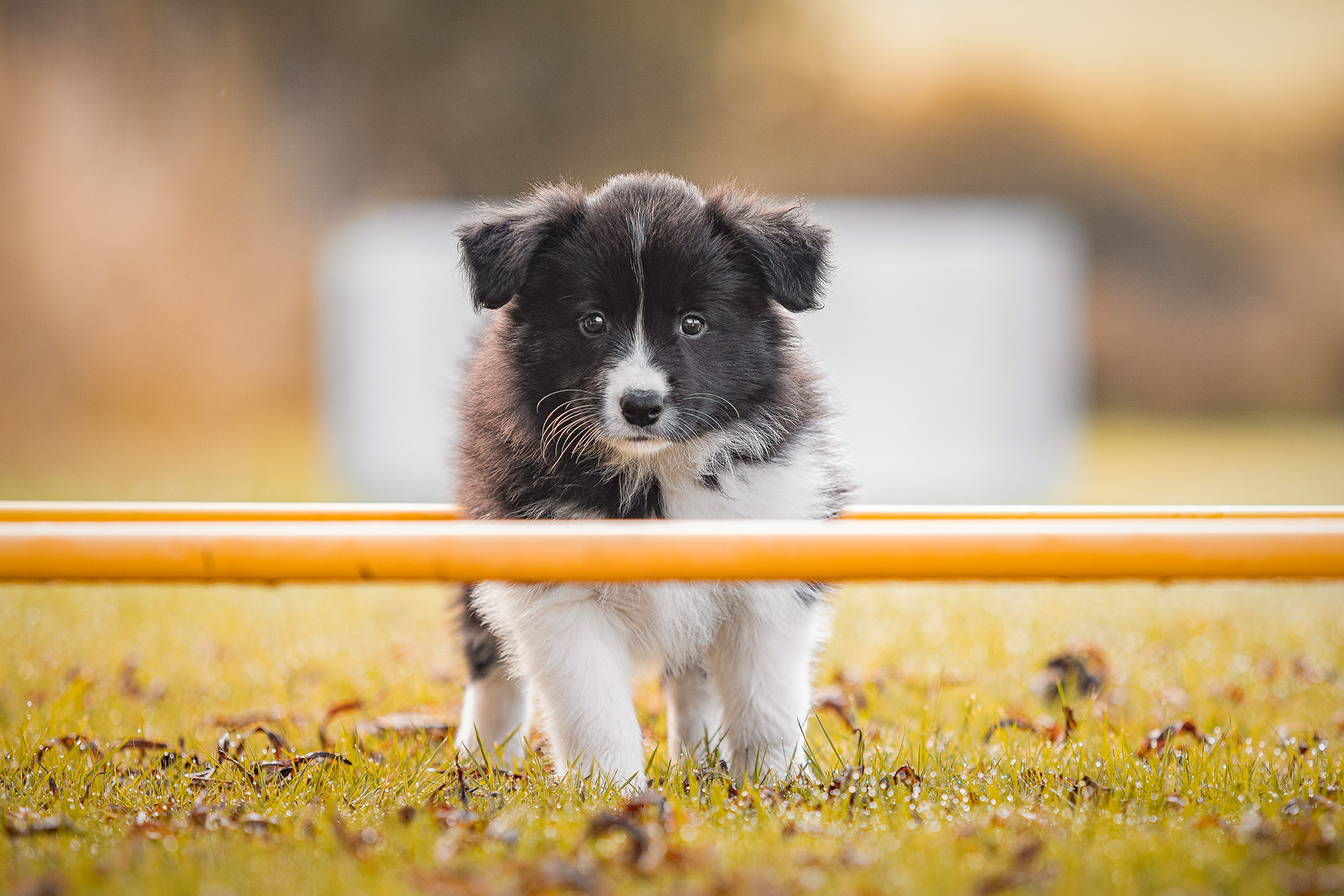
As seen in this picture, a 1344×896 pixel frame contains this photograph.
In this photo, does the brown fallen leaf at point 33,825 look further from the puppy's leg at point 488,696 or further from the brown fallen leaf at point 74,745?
the puppy's leg at point 488,696

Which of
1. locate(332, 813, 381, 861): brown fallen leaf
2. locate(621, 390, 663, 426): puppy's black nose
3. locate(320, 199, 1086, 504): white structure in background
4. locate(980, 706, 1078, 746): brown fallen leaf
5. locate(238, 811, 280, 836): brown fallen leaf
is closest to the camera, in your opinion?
locate(332, 813, 381, 861): brown fallen leaf

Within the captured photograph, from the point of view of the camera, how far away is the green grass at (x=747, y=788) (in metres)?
1.95

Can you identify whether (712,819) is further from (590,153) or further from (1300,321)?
(1300,321)

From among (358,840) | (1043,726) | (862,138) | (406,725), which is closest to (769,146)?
(862,138)

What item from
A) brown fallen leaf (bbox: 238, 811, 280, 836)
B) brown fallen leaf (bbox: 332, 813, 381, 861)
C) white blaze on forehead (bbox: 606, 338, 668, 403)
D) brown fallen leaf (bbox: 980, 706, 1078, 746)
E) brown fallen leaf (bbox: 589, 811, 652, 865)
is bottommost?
brown fallen leaf (bbox: 980, 706, 1078, 746)

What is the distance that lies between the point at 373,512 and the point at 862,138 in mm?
16356

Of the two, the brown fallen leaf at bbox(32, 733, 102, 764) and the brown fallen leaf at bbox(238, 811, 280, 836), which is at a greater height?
the brown fallen leaf at bbox(238, 811, 280, 836)

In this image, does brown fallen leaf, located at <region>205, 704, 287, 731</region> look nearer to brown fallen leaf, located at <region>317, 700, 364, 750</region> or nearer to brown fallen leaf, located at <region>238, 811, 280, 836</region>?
brown fallen leaf, located at <region>317, 700, 364, 750</region>

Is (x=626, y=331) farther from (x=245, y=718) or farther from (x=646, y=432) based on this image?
(x=245, y=718)

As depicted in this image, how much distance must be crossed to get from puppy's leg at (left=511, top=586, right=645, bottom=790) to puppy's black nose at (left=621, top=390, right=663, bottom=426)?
398 millimetres

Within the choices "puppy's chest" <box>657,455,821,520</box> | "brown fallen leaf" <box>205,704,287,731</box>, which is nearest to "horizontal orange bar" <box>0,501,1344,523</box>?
"puppy's chest" <box>657,455,821,520</box>

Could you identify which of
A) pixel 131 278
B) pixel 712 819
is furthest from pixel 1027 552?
pixel 131 278

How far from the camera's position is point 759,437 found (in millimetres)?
2787

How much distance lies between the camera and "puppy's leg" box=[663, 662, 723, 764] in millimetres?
3080
